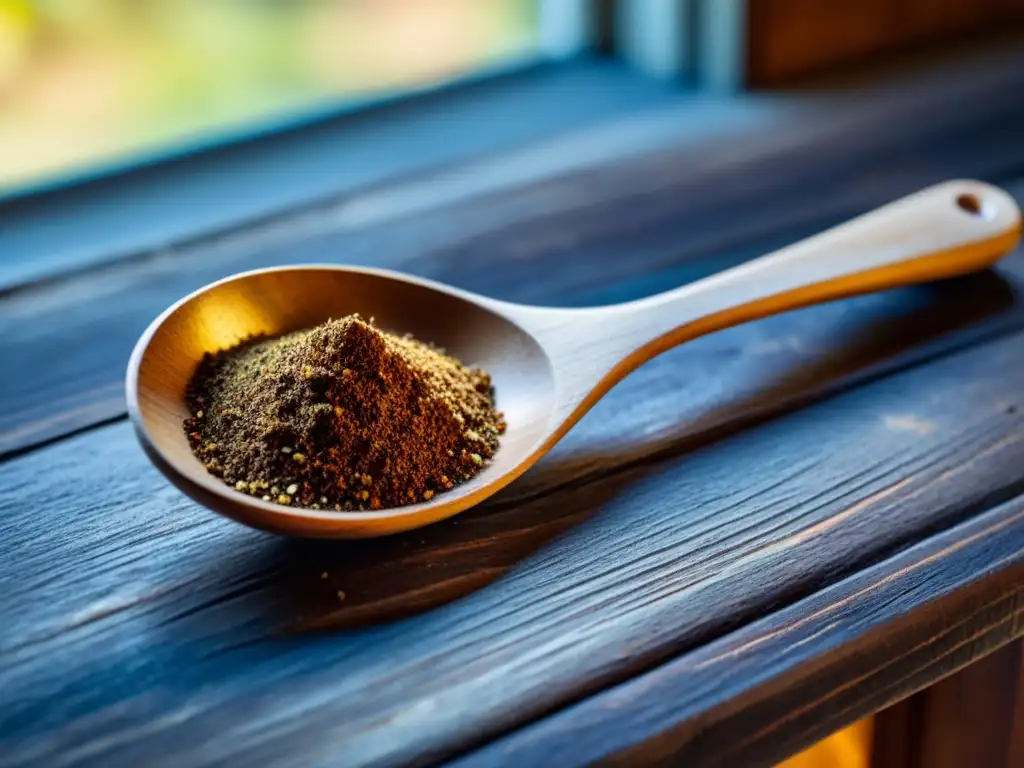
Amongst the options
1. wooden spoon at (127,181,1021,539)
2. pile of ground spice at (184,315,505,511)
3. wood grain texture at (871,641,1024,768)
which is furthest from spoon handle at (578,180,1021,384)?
wood grain texture at (871,641,1024,768)

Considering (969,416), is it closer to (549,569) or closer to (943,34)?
(549,569)

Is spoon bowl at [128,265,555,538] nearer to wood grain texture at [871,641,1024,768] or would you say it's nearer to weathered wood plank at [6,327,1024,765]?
weathered wood plank at [6,327,1024,765]

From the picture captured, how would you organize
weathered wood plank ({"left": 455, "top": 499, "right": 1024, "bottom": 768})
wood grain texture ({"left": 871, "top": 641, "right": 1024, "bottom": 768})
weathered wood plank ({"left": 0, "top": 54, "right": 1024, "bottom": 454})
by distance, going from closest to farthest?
1. weathered wood plank ({"left": 455, "top": 499, "right": 1024, "bottom": 768})
2. wood grain texture ({"left": 871, "top": 641, "right": 1024, "bottom": 768})
3. weathered wood plank ({"left": 0, "top": 54, "right": 1024, "bottom": 454})

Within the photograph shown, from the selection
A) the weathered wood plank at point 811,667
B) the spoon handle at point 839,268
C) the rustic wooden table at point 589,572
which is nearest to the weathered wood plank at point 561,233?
the rustic wooden table at point 589,572

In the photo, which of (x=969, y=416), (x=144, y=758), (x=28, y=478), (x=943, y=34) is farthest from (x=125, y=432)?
(x=943, y=34)

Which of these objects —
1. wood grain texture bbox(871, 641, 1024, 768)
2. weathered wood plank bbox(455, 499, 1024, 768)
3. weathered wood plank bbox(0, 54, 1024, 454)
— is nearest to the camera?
weathered wood plank bbox(455, 499, 1024, 768)

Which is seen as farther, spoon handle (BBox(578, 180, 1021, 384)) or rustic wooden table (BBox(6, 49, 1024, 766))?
spoon handle (BBox(578, 180, 1021, 384))

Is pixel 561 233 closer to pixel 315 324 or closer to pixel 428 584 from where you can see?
pixel 315 324

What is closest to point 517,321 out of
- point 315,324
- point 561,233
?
point 315,324
